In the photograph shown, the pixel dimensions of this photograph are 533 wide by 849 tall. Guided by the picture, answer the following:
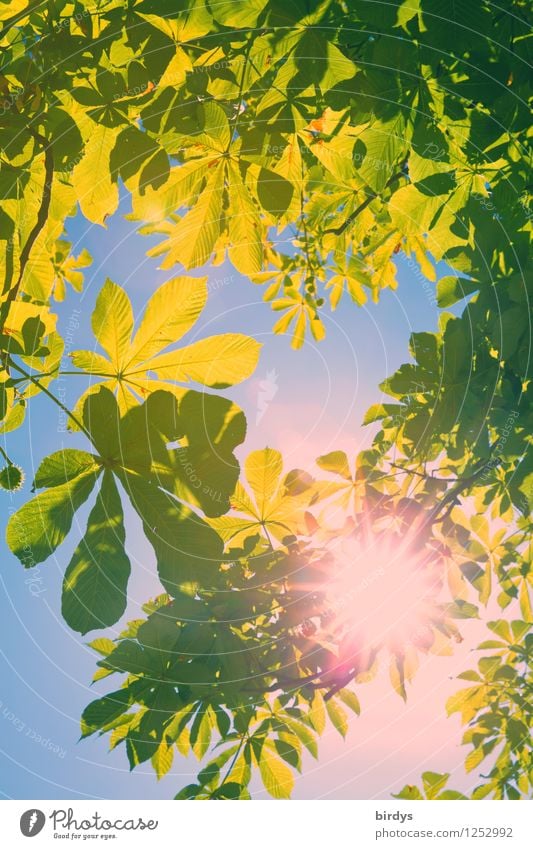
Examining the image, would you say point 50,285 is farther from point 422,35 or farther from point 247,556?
point 422,35

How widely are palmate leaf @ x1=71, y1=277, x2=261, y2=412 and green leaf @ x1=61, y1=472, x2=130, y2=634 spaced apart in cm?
23

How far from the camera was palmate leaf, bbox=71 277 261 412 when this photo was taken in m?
1.28

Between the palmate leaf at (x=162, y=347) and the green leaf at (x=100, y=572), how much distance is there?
23 centimetres

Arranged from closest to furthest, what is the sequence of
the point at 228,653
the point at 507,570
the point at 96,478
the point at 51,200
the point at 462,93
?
the point at 96,478, the point at 462,93, the point at 228,653, the point at 51,200, the point at 507,570

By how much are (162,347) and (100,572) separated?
20.4 inches

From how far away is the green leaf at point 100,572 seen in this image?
119cm

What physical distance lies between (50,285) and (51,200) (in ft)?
0.83

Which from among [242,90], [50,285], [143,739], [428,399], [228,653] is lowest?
[143,739]

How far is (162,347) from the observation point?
4.35 feet

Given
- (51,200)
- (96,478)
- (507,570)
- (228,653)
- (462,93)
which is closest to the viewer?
(96,478)

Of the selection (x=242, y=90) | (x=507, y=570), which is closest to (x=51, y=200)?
(x=242, y=90)

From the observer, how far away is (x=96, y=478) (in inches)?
49.2
